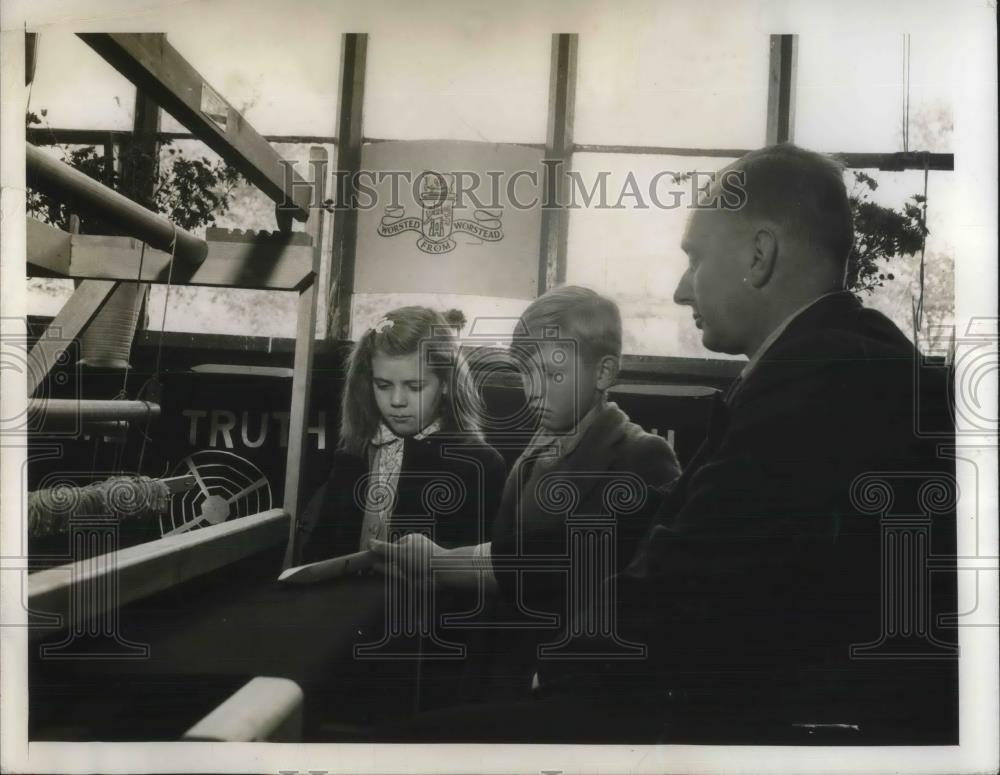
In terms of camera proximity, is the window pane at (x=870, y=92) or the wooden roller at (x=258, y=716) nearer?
the wooden roller at (x=258, y=716)

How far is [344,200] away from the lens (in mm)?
2266

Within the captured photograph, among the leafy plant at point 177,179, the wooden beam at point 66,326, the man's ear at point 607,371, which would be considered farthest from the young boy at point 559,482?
the wooden beam at point 66,326

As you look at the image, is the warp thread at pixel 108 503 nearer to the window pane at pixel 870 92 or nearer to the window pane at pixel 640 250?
the window pane at pixel 640 250

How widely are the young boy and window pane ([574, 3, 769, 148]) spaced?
494 millimetres

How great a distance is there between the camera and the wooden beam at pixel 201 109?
2.19 m

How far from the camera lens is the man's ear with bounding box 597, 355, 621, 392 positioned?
87.8 inches

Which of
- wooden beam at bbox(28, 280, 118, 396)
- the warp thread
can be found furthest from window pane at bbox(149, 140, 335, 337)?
the warp thread

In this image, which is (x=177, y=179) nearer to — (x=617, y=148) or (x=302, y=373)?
(x=302, y=373)

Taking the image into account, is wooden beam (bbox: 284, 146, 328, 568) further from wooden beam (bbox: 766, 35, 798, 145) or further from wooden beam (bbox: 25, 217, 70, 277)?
wooden beam (bbox: 766, 35, 798, 145)

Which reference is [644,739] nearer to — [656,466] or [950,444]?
[656,466]

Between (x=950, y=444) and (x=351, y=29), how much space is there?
1.88 metres

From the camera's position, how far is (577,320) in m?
2.25

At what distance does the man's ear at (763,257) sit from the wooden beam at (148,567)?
1.35 meters

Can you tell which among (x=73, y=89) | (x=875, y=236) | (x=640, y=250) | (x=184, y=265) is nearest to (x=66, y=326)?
(x=184, y=265)
